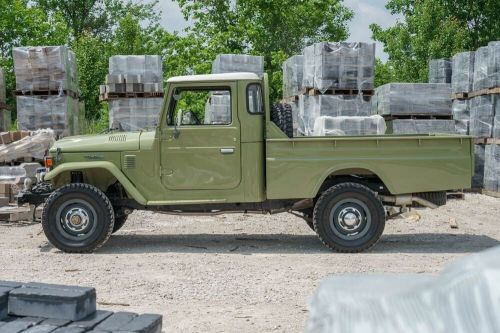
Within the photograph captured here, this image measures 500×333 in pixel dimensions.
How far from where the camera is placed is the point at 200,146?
8.20 metres

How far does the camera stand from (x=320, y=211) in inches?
323

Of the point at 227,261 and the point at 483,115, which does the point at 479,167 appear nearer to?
the point at 483,115

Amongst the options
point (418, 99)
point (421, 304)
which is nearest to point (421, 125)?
point (418, 99)

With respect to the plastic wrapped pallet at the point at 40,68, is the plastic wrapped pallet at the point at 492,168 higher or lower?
lower

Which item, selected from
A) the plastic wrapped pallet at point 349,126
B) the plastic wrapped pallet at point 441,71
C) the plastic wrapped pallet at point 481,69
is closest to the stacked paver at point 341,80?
the plastic wrapped pallet at point 349,126

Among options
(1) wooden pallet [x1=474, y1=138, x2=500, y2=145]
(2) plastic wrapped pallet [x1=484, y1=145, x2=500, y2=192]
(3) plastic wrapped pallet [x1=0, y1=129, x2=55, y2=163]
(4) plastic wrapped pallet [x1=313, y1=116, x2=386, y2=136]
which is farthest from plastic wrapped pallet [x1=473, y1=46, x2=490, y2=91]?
(3) plastic wrapped pallet [x1=0, y1=129, x2=55, y2=163]

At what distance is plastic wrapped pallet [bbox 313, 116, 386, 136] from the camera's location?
35.9ft

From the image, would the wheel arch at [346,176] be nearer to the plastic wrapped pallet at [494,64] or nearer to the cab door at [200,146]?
the cab door at [200,146]

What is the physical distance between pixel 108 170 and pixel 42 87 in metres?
5.01

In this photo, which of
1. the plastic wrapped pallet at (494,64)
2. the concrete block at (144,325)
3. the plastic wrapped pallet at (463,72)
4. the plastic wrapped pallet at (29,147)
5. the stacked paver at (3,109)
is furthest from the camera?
the stacked paver at (3,109)

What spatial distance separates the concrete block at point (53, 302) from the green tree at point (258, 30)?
2243 cm

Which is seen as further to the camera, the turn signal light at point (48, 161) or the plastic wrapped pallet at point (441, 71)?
the plastic wrapped pallet at point (441, 71)

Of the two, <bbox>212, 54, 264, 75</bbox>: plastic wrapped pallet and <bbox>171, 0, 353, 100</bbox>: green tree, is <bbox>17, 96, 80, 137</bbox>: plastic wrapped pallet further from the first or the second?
<bbox>171, 0, 353, 100</bbox>: green tree

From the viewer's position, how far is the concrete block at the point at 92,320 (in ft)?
13.3
